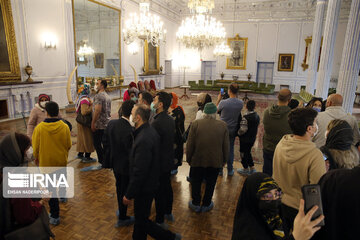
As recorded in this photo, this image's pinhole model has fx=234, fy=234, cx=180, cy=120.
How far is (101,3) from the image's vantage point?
10.8 metres

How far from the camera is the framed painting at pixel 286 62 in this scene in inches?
678

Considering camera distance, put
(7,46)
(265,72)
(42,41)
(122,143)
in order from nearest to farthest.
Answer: (122,143)
(7,46)
(42,41)
(265,72)

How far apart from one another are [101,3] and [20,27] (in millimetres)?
4090

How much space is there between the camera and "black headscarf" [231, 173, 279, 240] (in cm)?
128

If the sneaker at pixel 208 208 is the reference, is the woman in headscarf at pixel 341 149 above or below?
above

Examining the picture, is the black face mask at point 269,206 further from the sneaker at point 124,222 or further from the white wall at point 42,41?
the white wall at point 42,41

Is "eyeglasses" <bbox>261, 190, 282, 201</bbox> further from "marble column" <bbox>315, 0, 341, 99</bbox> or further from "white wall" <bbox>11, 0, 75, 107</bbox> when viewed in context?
"white wall" <bbox>11, 0, 75, 107</bbox>

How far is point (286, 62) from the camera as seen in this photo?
17.4 meters

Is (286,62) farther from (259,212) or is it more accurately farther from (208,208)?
(259,212)

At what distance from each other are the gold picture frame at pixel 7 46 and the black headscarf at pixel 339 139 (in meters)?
9.04

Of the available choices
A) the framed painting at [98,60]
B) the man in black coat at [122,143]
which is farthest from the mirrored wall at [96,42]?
the man in black coat at [122,143]

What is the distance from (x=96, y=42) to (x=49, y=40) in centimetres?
246

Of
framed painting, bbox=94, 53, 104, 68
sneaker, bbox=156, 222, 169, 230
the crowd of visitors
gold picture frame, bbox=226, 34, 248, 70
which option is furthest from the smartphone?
gold picture frame, bbox=226, 34, 248, 70

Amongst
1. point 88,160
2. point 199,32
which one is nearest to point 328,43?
point 199,32
